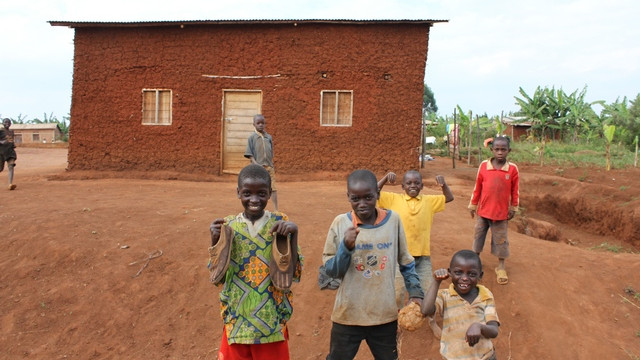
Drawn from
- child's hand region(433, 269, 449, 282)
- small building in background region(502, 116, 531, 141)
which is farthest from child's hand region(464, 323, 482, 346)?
small building in background region(502, 116, 531, 141)

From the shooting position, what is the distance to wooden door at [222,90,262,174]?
10969mm

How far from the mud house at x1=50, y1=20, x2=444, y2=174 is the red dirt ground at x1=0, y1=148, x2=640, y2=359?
3.55 m

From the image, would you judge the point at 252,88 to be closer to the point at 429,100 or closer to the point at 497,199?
the point at 497,199

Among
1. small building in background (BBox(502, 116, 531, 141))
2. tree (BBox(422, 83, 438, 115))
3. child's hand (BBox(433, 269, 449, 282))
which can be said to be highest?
tree (BBox(422, 83, 438, 115))

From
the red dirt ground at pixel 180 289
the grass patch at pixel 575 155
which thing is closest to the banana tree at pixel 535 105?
the grass patch at pixel 575 155

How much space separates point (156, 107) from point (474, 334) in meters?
10.1

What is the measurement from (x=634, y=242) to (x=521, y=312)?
239 inches

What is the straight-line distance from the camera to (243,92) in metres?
10.9

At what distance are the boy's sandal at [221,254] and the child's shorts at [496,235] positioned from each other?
313cm

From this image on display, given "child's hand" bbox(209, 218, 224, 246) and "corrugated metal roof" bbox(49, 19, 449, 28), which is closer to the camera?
"child's hand" bbox(209, 218, 224, 246)

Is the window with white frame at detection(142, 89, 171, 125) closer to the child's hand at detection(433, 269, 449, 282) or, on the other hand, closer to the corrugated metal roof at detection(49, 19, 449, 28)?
the corrugated metal roof at detection(49, 19, 449, 28)

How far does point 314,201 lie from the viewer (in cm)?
773

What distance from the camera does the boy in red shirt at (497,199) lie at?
4.51m

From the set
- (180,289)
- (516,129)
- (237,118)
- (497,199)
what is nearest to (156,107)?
(237,118)
